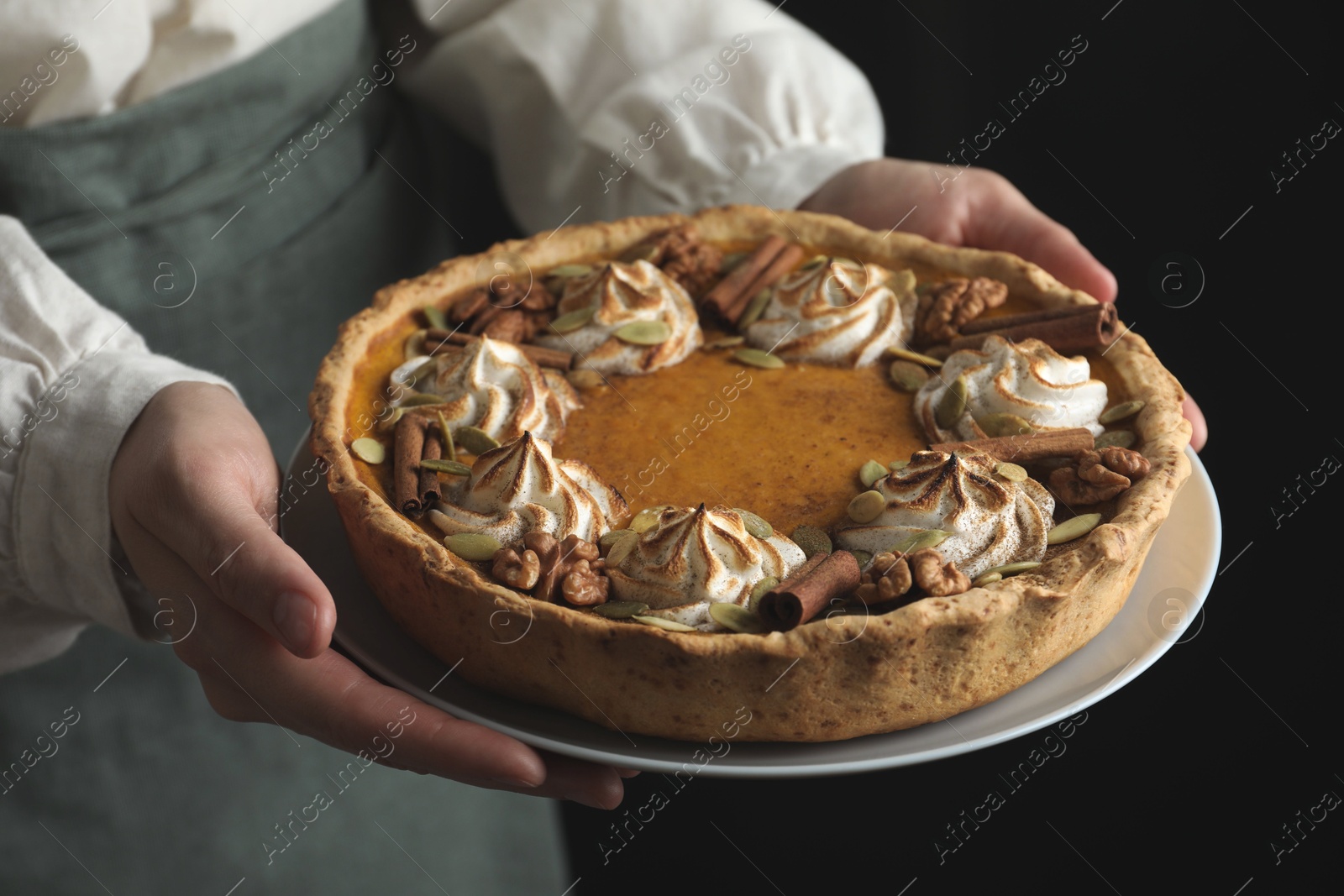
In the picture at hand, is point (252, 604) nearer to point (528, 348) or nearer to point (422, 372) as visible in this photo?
point (422, 372)

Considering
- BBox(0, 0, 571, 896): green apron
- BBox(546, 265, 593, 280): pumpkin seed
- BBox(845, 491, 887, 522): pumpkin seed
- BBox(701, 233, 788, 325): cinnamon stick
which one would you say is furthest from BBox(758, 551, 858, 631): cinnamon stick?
BBox(0, 0, 571, 896): green apron

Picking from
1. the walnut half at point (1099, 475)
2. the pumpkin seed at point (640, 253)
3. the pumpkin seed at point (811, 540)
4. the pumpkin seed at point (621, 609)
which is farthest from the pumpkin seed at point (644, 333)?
the walnut half at point (1099, 475)

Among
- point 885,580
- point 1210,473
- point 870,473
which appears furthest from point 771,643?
point 1210,473

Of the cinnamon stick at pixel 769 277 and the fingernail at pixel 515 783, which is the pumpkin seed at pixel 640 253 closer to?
the cinnamon stick at pixel 769 277

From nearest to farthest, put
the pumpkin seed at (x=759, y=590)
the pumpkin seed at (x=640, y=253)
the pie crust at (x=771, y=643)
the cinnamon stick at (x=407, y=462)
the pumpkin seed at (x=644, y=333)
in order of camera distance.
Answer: the pie crust at (x=771, y=643) < the pumpkin seed at (x=759, y=590) < the cinnamon stick at (x=407, y=462) < the pumpkin seed at (x=644, y=333) < the pumpkin seed at (x=640, y=253)

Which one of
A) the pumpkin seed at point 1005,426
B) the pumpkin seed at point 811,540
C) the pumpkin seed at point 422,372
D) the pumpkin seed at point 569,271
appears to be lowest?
the pumpkin seed at point 422,372

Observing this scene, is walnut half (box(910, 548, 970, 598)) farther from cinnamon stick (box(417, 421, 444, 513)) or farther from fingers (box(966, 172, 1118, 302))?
fingers (box(966, 172, 1118, 302))

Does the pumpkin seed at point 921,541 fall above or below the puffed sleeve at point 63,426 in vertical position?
above
